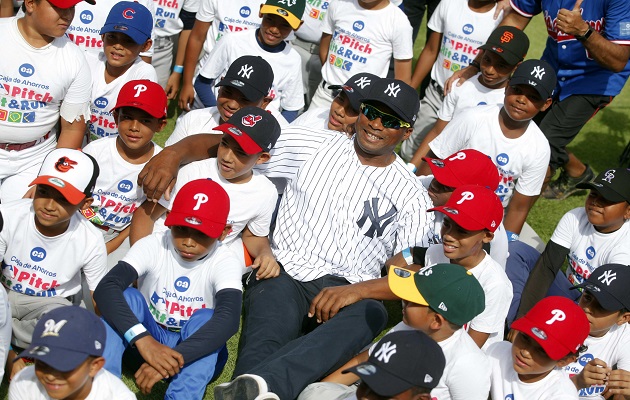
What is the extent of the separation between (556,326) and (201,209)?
7.28 ft

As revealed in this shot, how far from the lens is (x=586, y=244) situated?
22.0 ft

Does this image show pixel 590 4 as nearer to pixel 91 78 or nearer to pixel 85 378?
pixel 91 78

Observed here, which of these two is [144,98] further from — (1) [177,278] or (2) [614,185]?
(2) [614,185]

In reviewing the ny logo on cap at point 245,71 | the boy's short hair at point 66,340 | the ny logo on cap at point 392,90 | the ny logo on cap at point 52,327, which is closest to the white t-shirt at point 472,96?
the ny logo on cap at point 392,90

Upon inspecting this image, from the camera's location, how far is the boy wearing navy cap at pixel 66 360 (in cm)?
422

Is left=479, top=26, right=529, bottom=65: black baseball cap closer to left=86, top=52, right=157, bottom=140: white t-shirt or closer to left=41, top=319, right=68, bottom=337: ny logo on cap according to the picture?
left=86, top=52, right=157, bottom=140: white t-shirt

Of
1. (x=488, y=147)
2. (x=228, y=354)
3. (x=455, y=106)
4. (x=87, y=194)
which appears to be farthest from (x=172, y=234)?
(x=455, y=106)

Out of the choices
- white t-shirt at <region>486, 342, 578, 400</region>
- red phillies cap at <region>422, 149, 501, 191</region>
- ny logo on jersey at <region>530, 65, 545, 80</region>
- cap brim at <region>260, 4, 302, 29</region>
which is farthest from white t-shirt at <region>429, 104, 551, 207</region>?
white t-shirt at <region>486, 342, 578, 400</region>

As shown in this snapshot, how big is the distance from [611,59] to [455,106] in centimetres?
141

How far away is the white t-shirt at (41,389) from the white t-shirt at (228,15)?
438cm

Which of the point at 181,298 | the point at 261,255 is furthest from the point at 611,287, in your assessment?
the point at 181,298

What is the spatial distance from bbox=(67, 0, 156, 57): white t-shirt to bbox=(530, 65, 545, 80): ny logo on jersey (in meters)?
3.20

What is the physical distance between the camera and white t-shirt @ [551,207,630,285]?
21.5 ft

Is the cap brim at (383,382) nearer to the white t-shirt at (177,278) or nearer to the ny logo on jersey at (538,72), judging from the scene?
the white t-shirt at (177,278)
